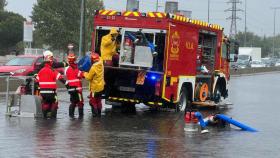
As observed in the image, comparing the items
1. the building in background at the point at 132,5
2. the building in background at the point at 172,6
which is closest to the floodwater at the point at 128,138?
the building in background at the point at 132,5

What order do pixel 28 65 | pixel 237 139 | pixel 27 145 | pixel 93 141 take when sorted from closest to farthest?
pixel 27 145
pixel 93 141
pixel 237 139
pixel 28 65

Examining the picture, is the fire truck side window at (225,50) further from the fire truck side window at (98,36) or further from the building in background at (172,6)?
the fire truck side window at (98,36)

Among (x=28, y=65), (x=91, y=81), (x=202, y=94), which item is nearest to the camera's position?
(x=91, y=81)

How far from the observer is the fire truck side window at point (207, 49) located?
19703mm

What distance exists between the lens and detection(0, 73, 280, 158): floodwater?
10039 millimetres

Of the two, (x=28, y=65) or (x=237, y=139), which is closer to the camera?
(x=237, y=139)

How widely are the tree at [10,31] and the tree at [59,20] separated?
8436mm

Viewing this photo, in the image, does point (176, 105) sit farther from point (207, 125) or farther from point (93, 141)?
point (93, 141)

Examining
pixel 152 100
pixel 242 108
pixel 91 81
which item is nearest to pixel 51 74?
pixel 91 81

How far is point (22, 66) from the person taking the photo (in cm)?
2738

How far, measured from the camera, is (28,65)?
89.9 ft

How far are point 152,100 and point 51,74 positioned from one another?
3466mm

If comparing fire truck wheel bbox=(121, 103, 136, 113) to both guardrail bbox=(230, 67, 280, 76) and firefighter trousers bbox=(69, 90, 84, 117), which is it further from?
guardrail bbox=(230, 67, 280, 76)

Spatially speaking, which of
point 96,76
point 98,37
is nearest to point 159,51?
point 98,37
